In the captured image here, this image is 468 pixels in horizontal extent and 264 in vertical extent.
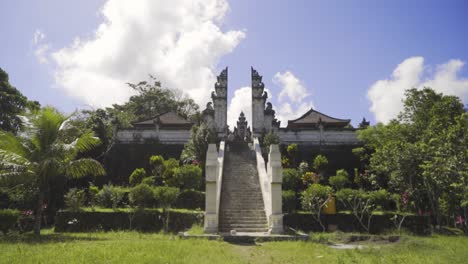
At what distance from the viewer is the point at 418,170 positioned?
46.4ft

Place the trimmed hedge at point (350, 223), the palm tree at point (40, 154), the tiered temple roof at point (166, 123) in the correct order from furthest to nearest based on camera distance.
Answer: the tiered temple roof at point (166, 123)
the trimmed hedge at point (350, 223)
the palm tree at point (40, 154)

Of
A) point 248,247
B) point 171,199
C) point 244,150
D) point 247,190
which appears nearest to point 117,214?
point 171,199

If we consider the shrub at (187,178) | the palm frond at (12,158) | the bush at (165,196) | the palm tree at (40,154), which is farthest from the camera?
the shrub at (187,178)

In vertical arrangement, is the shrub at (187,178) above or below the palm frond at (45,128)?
below

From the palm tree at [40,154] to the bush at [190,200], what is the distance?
358cm

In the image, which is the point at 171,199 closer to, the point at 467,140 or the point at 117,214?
the point at 117,214

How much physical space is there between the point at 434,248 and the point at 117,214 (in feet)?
32.7

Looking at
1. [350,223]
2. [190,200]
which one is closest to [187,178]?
[190,200]

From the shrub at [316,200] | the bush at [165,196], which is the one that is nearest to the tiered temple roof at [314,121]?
the shrub at [316,200]

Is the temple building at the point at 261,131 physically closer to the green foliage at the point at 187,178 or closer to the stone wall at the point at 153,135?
the stone wall at the point at 153,135

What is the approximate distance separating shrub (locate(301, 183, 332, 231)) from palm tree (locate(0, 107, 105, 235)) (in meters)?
7.41

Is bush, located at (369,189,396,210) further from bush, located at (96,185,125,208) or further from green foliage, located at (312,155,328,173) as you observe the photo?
bush, located at (96,185,125,208)

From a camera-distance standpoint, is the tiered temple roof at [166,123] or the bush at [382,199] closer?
the bush at [382,199]

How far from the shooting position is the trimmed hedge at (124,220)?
12422mm
